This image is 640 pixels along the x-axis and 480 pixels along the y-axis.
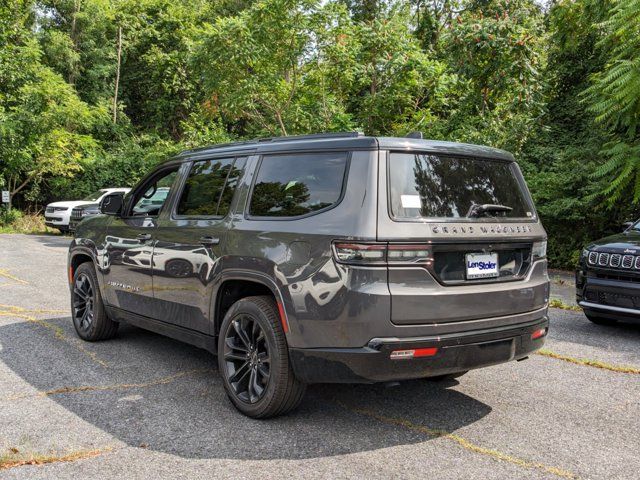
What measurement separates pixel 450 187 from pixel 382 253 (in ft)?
2.48

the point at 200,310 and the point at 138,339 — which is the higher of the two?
the point at 200,310

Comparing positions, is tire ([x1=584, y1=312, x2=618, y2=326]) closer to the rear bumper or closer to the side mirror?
the rear bumper

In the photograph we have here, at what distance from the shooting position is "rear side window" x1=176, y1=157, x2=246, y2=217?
4.58m

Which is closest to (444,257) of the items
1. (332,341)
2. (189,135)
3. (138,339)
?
(332,341)

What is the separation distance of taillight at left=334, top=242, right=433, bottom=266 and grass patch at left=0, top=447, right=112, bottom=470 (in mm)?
1835

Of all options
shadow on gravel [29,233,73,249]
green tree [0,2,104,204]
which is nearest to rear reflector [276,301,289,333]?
shadow on gravel [29,233,73,249]

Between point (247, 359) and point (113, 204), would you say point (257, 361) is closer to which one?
point (247, 359)

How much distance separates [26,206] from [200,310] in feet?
81.8

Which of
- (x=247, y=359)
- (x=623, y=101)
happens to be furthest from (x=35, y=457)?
(x=623, y=101)

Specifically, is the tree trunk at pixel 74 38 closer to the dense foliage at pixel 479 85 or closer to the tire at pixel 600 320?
the dense foliage at pixel 479 85

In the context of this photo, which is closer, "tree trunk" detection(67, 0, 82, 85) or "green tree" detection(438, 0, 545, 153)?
"green tree" detection(438, 0, 545, 153)

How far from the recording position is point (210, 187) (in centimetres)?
480

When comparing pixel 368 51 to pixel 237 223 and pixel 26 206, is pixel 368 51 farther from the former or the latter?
pixel 26 206

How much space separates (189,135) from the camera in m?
22.4
